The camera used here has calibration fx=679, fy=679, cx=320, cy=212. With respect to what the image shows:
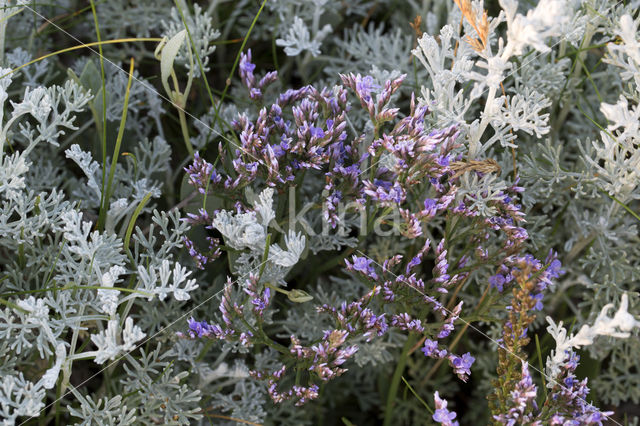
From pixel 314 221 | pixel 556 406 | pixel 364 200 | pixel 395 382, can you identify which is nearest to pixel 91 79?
pixel 314 221

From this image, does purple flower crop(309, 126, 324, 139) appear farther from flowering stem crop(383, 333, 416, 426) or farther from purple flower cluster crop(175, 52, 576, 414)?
flowering stem crop(383, 333, 416, 426)

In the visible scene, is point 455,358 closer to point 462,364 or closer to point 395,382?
point 462,364

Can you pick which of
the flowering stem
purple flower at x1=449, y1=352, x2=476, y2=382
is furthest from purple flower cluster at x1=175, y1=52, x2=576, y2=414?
the flowering stem

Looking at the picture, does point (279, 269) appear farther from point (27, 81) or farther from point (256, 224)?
point (27, 81)

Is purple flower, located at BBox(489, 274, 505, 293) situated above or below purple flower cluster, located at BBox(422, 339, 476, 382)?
above

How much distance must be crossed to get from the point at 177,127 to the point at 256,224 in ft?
3.16

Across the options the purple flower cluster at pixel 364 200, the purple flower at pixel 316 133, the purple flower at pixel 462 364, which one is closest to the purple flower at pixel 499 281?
the purple flower cluster at pixel 364 200

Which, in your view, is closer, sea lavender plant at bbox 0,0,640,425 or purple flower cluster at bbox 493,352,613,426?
purple flower cluster at bbox 493,352,613,426

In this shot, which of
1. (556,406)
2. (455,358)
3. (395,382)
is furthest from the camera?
(395,382)

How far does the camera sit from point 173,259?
2.15 meters

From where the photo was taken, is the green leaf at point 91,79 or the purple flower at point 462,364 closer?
the purple flower at point 462,364

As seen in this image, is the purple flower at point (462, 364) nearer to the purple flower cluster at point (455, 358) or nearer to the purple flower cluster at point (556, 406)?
the purple flower cluster at point (455, 358)

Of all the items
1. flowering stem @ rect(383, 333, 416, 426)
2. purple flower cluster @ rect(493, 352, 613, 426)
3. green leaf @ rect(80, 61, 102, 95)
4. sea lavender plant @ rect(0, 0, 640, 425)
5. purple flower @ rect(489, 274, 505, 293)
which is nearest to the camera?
purple flower cluster @ rect(493, 352, 613, 426)

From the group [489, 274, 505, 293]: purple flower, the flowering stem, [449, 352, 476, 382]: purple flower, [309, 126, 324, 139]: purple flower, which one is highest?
[309, 126, 324, 139]: purple flower
